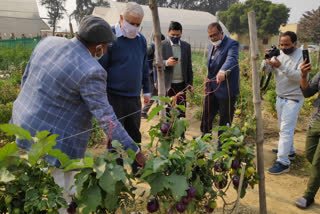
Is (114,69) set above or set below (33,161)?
above

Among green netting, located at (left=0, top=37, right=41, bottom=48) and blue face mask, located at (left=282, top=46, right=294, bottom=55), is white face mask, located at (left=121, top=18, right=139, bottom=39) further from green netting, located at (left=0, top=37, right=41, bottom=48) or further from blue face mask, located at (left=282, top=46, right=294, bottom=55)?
green netting, located at (left=0, top=37, right=41, bottom=48)

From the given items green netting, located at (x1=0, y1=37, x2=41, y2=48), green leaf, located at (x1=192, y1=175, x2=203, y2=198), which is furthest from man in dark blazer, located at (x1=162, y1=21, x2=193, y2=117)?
green netting, located at (x1=0, y1=37, x2=41, y2=48)

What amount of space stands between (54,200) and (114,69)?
1.54 metres

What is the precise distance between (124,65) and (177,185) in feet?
4.88

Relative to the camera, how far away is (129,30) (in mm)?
2477

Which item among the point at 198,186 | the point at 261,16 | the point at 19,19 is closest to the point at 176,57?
the point at 198,186

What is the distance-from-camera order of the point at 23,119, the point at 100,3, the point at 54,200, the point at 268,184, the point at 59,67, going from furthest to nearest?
the point at 100,3 < the point at 268,184 < the point at 23,119 < the point at 59,67 < the point at 54,200

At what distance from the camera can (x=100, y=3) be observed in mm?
52000

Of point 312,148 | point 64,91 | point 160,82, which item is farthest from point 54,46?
point 312,148

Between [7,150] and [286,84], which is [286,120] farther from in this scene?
[7,150]

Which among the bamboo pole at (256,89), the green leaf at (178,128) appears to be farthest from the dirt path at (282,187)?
the green leaf at (178,128)

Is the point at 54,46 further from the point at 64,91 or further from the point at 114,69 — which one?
the point at 114,69

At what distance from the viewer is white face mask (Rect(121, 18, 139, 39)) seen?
2459 millimetres

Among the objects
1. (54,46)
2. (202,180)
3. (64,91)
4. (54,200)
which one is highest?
(54,46)
